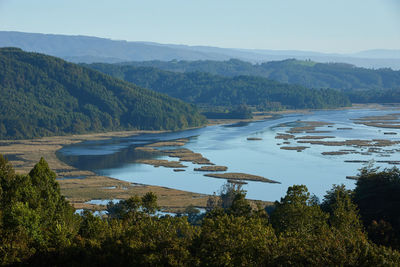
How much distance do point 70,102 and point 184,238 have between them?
149 meters

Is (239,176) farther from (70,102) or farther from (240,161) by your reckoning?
(70,102)

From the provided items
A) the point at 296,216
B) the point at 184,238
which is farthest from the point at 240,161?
the point at 184,238

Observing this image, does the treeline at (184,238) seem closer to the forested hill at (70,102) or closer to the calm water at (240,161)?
the calm water at (240,161)

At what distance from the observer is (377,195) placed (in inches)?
2052

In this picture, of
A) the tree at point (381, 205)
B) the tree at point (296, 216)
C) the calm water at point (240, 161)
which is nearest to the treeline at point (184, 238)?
the tree at point (296, 216)

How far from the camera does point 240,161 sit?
99.0m

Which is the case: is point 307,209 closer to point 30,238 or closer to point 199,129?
point 30,238

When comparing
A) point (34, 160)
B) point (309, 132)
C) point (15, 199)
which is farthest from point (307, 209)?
point (309, 132)

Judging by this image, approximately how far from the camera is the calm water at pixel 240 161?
260 feet

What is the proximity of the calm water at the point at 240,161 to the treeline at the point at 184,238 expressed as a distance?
34.2m

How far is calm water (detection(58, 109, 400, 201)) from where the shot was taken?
7931 cm

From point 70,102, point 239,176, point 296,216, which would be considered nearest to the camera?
point 296,216

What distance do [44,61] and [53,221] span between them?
6224 inches

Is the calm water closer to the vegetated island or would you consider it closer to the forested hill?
the vegetated island
